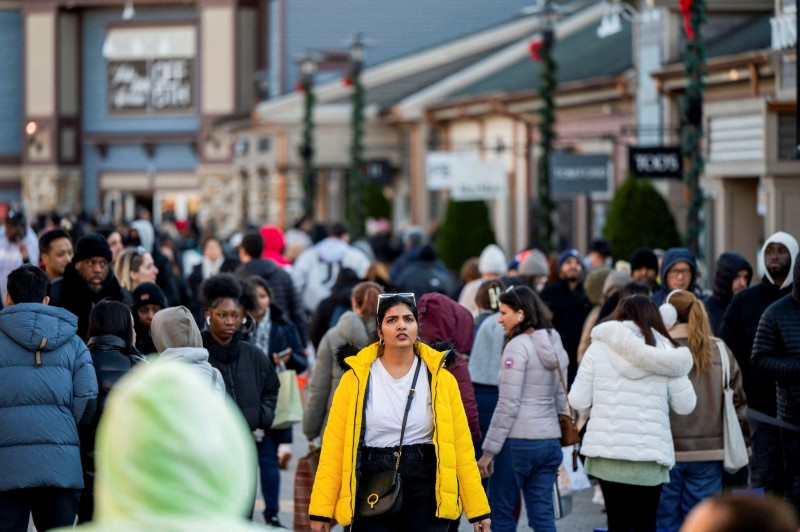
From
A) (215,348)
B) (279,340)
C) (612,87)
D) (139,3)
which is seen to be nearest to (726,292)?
(279,340)

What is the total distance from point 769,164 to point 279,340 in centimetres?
584

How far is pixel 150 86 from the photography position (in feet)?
203

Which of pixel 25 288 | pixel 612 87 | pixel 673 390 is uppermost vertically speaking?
pixel 612 87

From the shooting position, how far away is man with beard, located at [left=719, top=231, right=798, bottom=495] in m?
10.0

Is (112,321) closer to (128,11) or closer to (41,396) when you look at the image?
(41,396)

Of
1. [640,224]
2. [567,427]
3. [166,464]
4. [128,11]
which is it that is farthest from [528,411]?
[128,11]

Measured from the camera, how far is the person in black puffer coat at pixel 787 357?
9.38 m

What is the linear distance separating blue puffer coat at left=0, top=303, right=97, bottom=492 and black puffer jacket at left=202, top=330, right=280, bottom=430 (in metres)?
1.54

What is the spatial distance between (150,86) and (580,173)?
4211 centimetres

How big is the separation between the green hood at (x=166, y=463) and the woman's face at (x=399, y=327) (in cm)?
484

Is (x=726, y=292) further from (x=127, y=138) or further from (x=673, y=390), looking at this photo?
(x=127, y=138)

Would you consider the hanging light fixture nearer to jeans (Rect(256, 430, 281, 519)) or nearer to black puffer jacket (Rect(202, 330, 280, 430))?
jeans (Rect(256, 430, 281, 519))

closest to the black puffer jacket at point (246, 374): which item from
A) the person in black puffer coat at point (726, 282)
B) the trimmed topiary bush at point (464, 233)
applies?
the person in black puffer coat at point (726, 282)

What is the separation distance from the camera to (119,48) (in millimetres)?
61750
